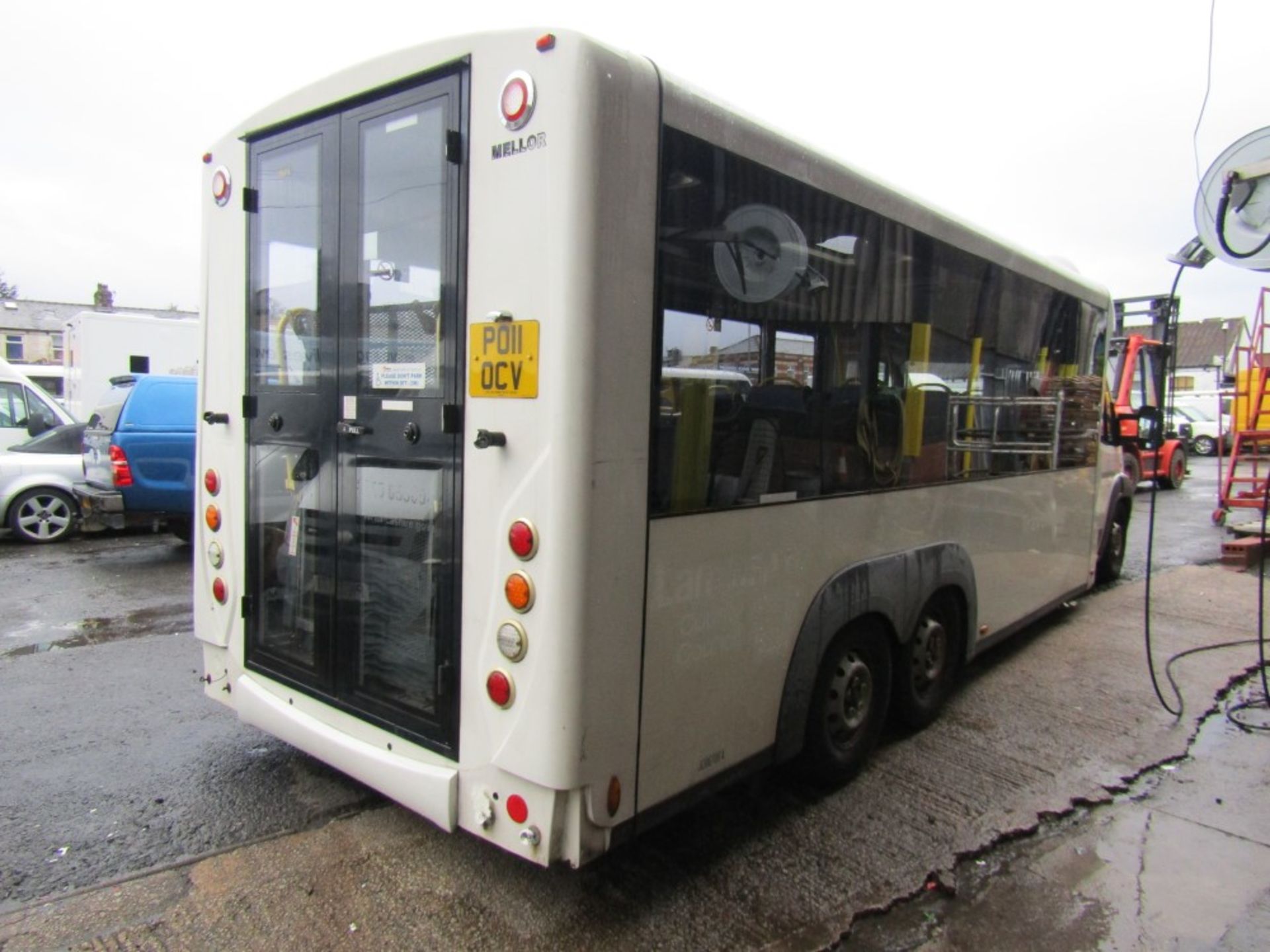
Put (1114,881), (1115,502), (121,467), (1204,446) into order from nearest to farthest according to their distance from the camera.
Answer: (1114,881)
(1115,502)
(121,467)
(1204,446)

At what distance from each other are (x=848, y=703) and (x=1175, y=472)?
61.5 feet

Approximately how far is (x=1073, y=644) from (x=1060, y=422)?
70.6 inches

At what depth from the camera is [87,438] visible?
9.32 m

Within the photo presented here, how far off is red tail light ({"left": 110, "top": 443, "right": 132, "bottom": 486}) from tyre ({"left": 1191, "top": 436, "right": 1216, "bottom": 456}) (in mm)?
32827

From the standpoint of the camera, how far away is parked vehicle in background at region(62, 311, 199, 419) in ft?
47.7

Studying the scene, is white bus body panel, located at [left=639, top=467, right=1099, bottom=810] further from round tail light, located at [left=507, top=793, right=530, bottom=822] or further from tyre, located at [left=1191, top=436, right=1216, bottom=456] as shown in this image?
tyre, located at [left=1191, top=436, right=1216, bottom=456]

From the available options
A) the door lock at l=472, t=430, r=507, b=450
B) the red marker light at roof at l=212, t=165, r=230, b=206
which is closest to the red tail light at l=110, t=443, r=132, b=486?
the red marker light at roof at l=212, t=165, r=230, b=206

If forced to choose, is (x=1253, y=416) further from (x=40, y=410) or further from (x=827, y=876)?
(x=40, y=410)

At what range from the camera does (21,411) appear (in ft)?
38.0

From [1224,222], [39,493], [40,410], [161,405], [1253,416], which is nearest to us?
[1224,222]

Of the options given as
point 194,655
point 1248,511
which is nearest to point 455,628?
point 194,655

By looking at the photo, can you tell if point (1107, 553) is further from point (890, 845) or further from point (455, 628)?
point (455, 628)

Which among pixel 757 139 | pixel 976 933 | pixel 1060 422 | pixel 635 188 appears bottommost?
pixel 976 933

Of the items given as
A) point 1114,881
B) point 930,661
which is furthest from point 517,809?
point 930,661
